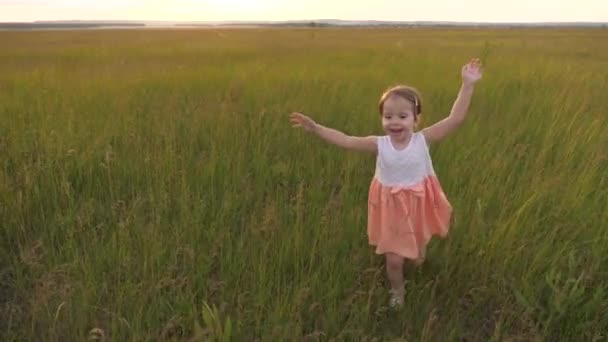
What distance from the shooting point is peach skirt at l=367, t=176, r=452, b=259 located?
6.76ft

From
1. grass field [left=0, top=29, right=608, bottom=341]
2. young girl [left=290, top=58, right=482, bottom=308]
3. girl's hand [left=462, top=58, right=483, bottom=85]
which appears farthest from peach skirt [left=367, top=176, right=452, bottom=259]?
girl's hand [left=462, top=58, right=483, bottom=85]

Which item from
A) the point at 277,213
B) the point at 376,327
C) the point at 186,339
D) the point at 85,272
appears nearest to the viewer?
the point at 186,339

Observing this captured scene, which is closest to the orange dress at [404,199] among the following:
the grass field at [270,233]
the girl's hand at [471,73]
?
the grass field at [270,233]

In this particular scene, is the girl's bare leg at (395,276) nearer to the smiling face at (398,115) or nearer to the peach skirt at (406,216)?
the peach skirt at (406,216)

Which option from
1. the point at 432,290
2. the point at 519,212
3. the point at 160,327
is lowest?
the point at 160,327

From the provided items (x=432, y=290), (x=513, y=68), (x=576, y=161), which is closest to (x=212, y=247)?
(x=432, y=290)

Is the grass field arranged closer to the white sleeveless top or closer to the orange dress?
the orange dress

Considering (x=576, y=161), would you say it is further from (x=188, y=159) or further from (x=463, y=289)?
(x=188, y=159)

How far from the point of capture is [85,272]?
215 cm

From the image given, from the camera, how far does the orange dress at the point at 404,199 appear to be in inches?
81.4

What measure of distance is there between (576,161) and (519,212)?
1.20m

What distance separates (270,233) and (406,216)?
68 centimetres

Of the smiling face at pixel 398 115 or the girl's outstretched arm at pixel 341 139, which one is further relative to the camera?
→ the girl's outstretched arm at pixel 341 139

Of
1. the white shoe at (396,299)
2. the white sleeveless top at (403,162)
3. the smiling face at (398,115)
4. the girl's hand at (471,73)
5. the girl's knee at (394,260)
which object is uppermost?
the girl's hand at (471,73)
